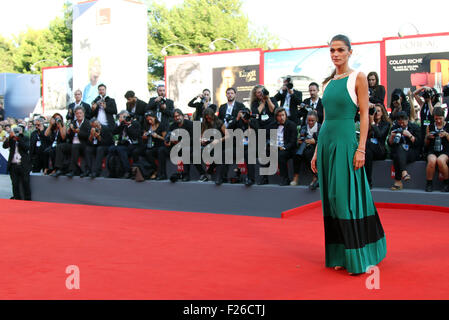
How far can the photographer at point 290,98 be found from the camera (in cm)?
994

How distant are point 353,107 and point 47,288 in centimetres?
267

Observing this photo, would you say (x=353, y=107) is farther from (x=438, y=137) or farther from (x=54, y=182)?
(x=54, y=182)

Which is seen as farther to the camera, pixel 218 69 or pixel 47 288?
pixel 218 69

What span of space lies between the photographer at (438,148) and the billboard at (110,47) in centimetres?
1334

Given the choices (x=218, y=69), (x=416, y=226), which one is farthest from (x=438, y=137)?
(x=218, y=69)

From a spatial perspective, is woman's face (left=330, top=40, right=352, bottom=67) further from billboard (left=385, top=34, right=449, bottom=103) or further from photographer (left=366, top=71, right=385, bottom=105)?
billboard (left=385, top=34, right=449, bottom=103)

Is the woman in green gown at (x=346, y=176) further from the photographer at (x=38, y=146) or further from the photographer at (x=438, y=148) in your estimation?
the photographer at (x=38, y=146)

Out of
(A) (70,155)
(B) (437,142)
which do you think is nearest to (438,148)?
(B) (437,142)

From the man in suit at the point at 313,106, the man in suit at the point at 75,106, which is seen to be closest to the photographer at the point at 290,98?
the man in suit at the point at 313,106

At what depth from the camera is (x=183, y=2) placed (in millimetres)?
50969

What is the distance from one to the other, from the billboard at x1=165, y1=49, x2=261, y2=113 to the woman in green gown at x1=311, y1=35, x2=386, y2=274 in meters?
20.7

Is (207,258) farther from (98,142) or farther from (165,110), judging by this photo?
(98,142)

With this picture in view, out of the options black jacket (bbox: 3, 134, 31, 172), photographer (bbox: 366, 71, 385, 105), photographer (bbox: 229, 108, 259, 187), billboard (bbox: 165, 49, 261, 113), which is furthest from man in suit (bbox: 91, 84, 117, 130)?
billboard (bbox: 165, 49, 261, 113)

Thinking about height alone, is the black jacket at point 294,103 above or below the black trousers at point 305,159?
above
